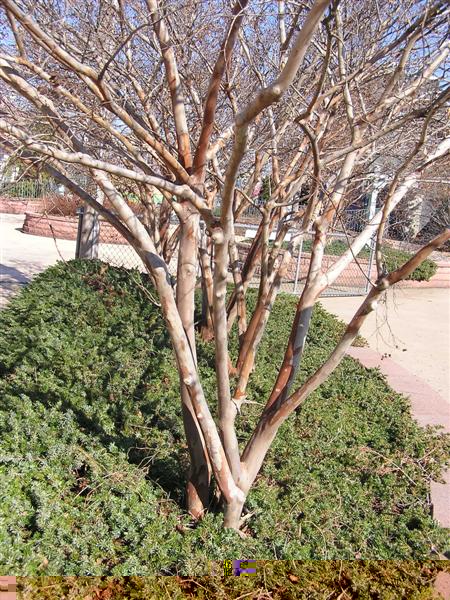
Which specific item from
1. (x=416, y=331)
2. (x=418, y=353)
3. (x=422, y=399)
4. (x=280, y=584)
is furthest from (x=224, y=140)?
(x=416, y=331)

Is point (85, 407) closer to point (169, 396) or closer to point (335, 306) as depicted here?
point (169, 396)

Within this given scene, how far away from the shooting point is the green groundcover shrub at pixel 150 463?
2.76 m

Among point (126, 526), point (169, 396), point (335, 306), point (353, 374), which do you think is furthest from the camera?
point (335, 306)

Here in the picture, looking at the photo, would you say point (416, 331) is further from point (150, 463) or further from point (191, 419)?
point (191, 419)

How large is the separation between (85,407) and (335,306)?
8.33 metres

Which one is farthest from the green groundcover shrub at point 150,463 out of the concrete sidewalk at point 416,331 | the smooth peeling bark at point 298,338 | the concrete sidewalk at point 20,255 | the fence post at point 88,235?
the concrete sidewalk at point 20,255

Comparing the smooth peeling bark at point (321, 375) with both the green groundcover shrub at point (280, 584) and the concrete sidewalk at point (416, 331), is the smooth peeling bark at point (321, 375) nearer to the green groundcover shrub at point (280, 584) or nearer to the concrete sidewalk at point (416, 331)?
the green groundcover shrub at point (280, 584)

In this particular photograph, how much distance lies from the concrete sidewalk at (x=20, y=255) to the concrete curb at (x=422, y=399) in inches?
173

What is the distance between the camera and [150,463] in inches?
141

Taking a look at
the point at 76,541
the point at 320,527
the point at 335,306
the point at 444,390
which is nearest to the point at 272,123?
the point at 320,527

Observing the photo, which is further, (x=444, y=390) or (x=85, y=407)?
(x=444, y=390)

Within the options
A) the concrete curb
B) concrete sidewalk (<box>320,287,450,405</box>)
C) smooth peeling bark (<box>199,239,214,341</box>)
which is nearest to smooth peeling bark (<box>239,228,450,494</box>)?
the concrete curb

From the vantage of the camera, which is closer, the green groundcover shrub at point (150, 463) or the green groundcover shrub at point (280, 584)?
the green groundcover shrub at point (280, 584)

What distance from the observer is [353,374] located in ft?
19.7
